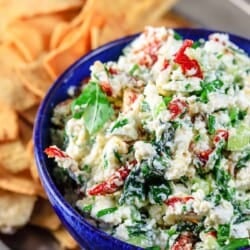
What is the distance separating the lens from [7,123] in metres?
1.92

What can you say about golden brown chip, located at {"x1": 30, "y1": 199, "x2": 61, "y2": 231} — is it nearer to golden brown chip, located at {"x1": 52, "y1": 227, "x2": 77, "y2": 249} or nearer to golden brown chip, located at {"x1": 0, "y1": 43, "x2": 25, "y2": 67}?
golden brown chip, located at {"x1": 52, "y1": 227, "x2": 77, "y2": 249}

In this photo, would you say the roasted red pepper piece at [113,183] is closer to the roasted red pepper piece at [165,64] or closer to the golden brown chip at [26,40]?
the roasted red pepper piece at [165,64]

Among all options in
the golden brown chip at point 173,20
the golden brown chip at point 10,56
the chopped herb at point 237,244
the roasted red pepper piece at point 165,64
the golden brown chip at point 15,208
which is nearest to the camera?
the chopped herb at point 237,244

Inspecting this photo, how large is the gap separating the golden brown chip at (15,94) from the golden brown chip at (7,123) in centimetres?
2

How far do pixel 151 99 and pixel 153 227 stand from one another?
0.93ft

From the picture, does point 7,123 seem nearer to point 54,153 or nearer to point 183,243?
point 54,153

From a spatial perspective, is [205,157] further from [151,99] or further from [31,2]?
[31,2]

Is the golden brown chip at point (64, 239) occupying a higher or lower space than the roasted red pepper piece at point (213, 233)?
lower

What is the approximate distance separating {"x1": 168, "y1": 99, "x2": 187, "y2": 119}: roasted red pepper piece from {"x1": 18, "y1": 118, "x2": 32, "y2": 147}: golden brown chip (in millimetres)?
595

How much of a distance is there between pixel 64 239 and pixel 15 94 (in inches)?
17.7

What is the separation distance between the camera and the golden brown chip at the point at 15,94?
1.98 metres

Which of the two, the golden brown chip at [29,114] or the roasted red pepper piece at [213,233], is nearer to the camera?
the roasted red pepper piece at [213,233]

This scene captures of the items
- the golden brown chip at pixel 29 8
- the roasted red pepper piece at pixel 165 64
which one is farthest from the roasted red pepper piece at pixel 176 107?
the golden brown chip at pixel 29 8

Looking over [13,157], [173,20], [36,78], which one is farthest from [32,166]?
[173,20]
